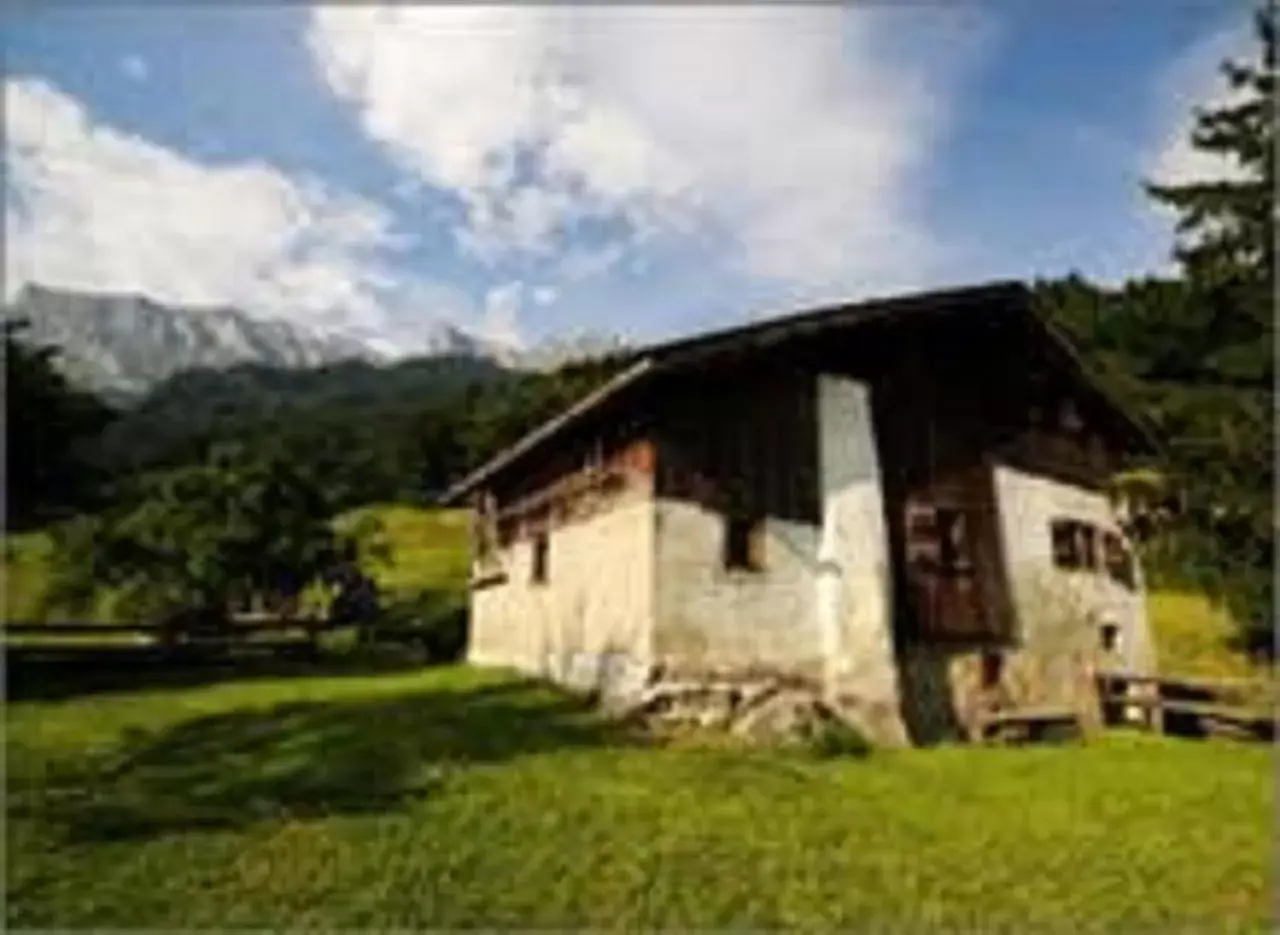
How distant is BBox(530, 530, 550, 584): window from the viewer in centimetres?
3150

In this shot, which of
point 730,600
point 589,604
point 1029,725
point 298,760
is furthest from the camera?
point 589,604

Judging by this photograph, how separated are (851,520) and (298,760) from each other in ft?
35.1

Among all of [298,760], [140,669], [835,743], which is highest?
[140,669]

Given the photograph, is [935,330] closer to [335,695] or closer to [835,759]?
[835,759]

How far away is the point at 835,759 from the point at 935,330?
9.36 metres

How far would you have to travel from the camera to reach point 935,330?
28859mm

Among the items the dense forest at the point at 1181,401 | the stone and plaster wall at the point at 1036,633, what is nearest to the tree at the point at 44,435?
the dense forest at the point at 1181,401

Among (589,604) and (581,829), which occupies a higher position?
(589,604)

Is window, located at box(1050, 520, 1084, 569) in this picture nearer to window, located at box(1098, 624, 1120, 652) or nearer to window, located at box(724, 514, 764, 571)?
window, located at box(1098, 624, 1120, 652)

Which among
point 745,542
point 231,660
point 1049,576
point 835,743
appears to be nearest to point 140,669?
point 231,660

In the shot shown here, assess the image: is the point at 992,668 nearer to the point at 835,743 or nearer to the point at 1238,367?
the point at 835,743

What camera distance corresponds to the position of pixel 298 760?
20.9 metres

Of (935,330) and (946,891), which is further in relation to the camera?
(935,330)

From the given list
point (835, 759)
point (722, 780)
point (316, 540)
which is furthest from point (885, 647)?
point (316, 540)
